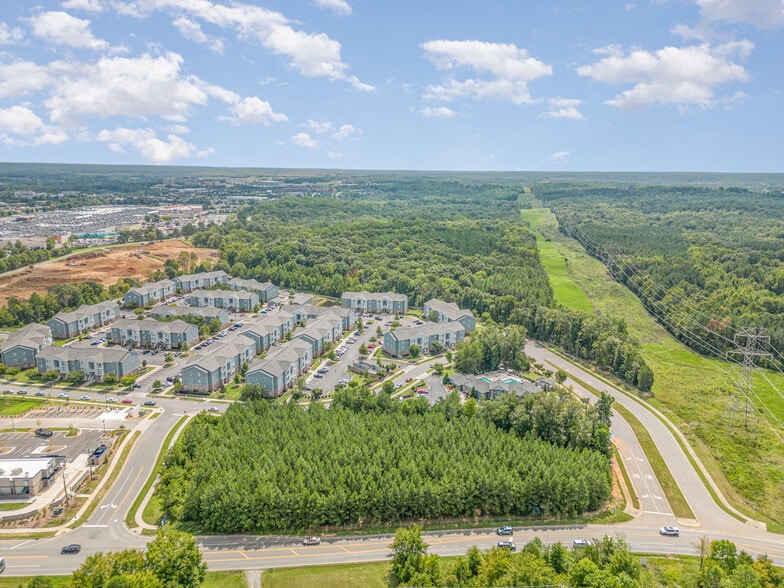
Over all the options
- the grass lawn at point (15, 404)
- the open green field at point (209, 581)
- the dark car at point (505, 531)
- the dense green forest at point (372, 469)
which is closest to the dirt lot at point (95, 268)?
the grass lawn at point (15, 404)

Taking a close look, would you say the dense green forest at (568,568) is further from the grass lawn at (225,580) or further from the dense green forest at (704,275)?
the dense green forest at (704,275)

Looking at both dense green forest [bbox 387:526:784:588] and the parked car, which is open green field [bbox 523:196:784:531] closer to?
the parked car

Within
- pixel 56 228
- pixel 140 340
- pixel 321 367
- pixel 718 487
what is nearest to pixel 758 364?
pixel 718 487

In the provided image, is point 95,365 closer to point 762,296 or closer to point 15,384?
point 15,384

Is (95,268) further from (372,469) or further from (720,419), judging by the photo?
(720,419)

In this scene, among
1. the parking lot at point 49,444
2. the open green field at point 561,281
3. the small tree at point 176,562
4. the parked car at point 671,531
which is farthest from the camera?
the open green field at point 561,281

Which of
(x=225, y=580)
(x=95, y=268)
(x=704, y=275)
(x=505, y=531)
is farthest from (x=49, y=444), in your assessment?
(x=704, y=275)

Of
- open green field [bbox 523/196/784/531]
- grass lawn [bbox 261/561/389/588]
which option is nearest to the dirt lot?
grass lawn [bbox 261/561/389/588]
